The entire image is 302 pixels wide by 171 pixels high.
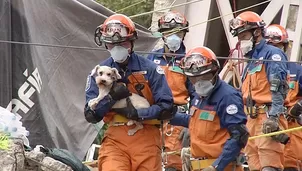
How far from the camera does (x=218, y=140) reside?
7.95 metres

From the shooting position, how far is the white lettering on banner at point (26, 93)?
995 centimetres

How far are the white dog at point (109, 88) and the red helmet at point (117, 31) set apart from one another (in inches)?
11.8

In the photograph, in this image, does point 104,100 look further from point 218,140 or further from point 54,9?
point 54,9

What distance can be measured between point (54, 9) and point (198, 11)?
382 centimetres

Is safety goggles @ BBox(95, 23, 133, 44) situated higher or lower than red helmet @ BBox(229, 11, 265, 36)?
lower

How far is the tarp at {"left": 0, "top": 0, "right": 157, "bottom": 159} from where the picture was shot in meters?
9.98

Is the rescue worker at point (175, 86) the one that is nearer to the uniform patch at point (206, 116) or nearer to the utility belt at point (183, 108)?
the utility belt at point (183, 108)

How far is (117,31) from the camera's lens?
795 centimetres

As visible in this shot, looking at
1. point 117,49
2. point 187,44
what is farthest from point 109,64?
point 187,44

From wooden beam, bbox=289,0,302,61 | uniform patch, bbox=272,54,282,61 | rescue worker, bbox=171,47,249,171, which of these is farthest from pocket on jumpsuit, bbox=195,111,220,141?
wooden beam, bbox=289,0,302,61

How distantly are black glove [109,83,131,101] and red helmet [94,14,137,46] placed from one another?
1.37 feet

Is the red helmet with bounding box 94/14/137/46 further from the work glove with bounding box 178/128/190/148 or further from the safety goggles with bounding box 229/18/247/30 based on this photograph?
the work glove with bounding box 178/128/190/148

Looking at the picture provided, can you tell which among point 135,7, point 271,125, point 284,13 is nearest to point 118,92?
point 271,125

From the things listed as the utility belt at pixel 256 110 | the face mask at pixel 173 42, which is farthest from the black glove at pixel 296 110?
the face mask at pixel 173 42
